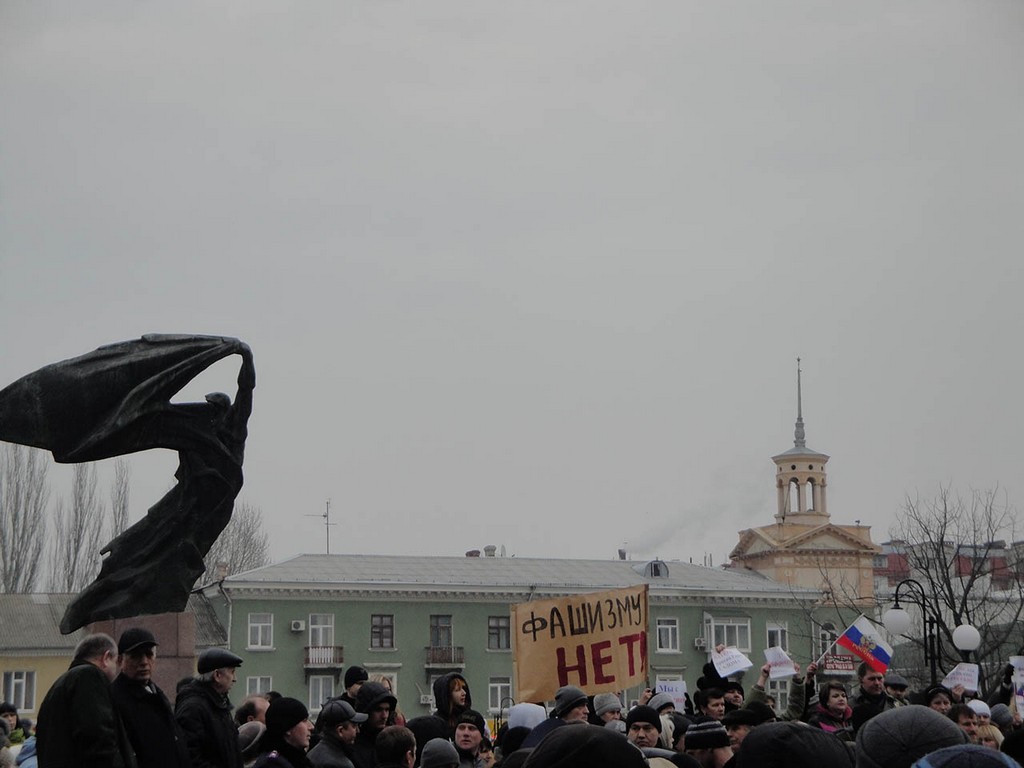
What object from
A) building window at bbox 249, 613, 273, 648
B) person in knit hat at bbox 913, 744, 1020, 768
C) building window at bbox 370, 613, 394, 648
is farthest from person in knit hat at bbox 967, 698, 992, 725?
building window at bbox 370, 613, 394, 648

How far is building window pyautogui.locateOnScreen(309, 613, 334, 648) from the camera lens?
5981cm

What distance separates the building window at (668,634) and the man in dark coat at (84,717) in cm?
5828

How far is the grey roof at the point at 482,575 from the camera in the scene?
6031 centimetres

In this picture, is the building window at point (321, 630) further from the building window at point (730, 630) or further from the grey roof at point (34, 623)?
the building window at point (730, 630)

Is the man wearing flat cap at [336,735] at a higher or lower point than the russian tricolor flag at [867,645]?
lower

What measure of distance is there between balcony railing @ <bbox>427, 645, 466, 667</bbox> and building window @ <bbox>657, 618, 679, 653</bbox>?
8.92 meters

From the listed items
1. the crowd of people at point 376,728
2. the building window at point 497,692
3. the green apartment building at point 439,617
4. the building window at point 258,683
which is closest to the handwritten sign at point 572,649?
the crowd of people at point 376,728

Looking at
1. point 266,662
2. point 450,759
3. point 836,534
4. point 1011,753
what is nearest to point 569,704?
point 450,759

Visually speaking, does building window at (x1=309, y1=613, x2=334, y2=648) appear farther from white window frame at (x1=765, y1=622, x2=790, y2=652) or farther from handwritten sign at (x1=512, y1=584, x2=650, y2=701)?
handwritten sign at (x1=512, y1=584, x2=650, y2=701)

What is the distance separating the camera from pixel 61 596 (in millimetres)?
51906

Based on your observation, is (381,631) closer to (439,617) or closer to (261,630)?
(439,617)

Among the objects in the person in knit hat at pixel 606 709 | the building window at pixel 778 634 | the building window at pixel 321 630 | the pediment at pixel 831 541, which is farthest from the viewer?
the pediment at pixel 831 541

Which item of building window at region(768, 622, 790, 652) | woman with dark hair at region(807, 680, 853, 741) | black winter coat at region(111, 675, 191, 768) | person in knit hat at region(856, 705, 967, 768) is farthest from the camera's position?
building window at region(768, 622, 790, 652)

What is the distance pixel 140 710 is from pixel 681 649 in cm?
5856
